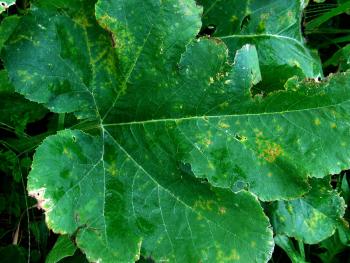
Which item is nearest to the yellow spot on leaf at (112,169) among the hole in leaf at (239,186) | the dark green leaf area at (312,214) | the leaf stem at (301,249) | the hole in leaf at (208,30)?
the hole in leaf at (239,186)

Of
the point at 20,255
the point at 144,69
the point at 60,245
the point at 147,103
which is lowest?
the point at 20,255

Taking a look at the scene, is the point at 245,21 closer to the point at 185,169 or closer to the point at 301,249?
the point at 185,169

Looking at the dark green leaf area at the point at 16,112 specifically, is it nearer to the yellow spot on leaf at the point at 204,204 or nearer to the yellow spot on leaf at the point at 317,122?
the yellow spot on leaf at the point at 204,204

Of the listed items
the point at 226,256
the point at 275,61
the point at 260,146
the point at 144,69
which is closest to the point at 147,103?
the point at 144,69

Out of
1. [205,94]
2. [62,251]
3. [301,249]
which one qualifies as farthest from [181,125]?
[301,249]

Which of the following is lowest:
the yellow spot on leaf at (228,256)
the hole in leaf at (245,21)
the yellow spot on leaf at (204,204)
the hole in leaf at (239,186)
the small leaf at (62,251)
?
the yellow spot on leaf at (228,256)

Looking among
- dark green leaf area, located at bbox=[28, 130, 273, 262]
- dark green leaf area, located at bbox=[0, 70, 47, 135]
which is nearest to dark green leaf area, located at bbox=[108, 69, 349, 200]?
dark green leaf area, located at bbox=[28, 130, 273, 262]

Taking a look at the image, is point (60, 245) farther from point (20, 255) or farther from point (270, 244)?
point (270, 244)
